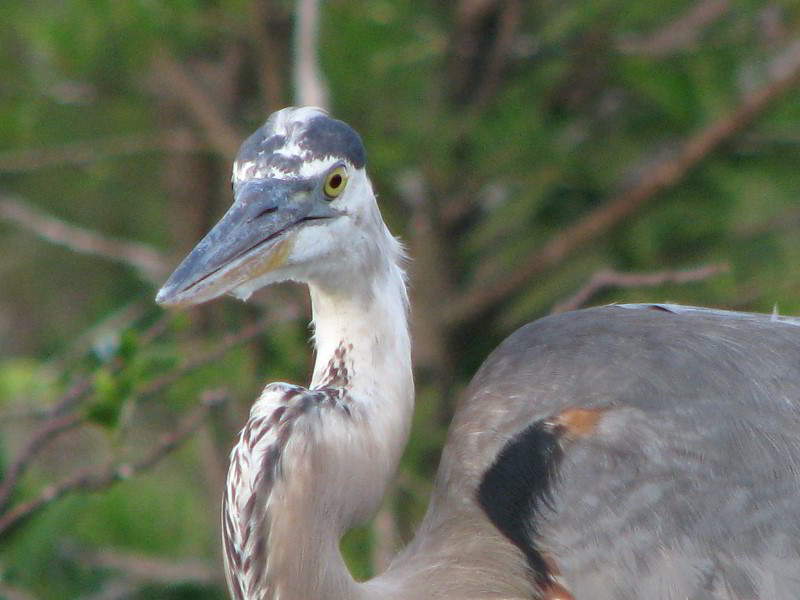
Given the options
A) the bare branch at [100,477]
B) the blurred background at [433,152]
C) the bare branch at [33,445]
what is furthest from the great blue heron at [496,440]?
the blurred background at [433,152]

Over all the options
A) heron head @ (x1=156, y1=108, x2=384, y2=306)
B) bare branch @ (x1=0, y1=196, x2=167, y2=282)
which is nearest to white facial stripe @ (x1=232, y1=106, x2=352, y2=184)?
heron head @ (x1=156, y1=108, x2=384, y2=306)

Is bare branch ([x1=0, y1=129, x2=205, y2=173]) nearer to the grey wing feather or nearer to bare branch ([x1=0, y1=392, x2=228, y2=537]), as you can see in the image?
bare branch ([x1=0, y1=392, x2=228, y2=537])

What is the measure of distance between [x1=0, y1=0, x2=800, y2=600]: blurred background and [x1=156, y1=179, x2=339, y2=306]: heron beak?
1.48 meters

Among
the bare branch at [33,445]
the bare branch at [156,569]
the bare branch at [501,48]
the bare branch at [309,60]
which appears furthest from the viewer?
the bare branch at [156,569]

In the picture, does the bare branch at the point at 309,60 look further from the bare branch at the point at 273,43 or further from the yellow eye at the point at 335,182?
the yellow eye at the point at 335,182

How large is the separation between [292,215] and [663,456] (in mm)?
916

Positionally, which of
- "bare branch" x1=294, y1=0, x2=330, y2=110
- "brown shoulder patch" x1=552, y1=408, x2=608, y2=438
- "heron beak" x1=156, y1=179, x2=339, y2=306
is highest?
"heron beak" x1=156, y1=179, x2=339, y2=306

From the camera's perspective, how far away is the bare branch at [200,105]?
4.95 m

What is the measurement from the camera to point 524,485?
2.65 meters

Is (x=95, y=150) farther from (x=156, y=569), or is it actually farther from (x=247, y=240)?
(x=247, y=240)

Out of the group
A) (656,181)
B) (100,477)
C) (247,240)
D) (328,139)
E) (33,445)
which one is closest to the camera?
(247,240)

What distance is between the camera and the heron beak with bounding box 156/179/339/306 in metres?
2.14

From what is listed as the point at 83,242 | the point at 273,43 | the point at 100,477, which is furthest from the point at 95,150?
the point at 100,477

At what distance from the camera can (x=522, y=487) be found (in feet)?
8.70
